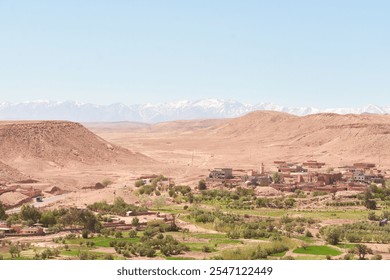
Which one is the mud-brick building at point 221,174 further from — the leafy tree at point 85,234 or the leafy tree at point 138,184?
the leafy tree at point 85,234

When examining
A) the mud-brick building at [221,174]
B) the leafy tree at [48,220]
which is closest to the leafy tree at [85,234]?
the leafy tree at [48,220]

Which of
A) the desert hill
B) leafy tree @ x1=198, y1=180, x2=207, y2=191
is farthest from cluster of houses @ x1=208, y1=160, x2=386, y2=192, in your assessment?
the desert hill

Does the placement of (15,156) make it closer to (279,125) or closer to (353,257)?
(353,257)

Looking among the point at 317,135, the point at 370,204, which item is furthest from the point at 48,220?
the point at 317,135

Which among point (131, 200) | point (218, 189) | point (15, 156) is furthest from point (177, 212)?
point (15, 156)

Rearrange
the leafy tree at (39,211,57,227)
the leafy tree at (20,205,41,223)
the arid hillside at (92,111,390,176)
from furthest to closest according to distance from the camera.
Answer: the arid hillside at (92,111,390,176) < the leafy tree at (20,205,41,223) < the leafy tree at (39,211,57,227)

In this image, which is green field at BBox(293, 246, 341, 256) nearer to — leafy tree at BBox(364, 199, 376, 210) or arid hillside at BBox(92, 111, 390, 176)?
leafy tree at BBox(364, 199, 376, 210)

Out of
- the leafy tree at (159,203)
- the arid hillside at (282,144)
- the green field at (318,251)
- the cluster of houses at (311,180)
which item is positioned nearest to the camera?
the green field at (318,251)

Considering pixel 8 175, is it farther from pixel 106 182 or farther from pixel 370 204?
pixel 370 204

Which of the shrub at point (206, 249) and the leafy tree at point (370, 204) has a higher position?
the leafy tree at point (370, 204)
